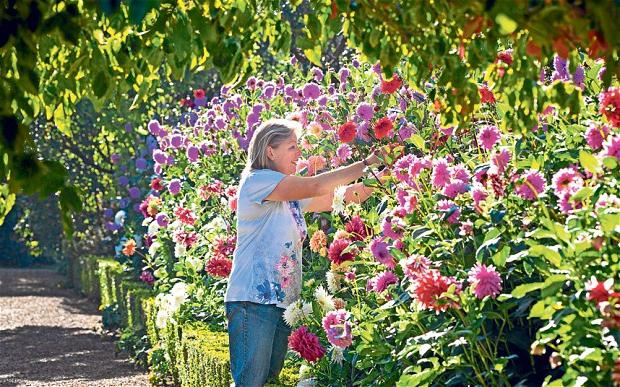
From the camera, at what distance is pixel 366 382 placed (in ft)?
13.1

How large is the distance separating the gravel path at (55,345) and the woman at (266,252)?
4403mm

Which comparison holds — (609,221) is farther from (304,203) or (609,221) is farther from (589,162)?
(304,203)

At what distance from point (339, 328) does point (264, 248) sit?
2.42ft

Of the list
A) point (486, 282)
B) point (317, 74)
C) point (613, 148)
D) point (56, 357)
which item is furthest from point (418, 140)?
point (56, 357)

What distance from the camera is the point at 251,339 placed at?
14.8 feet

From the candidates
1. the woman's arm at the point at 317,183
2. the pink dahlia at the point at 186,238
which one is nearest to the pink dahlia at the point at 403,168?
the woman's arm at the point at 317,183

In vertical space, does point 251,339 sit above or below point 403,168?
below

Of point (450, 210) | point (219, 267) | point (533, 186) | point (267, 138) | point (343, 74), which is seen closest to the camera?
point (533, 186)

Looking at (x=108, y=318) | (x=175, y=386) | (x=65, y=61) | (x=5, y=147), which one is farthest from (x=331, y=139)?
(x=108, y=318)

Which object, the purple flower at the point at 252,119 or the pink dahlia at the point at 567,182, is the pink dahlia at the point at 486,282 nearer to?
the pink dahlia at the point at 567,182

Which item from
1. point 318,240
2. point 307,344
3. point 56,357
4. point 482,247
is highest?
point 318,240

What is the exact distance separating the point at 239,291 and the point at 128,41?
5.48ft

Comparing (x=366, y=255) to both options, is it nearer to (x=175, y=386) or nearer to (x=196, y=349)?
(x=196, y=349)

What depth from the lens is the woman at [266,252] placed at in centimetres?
451
